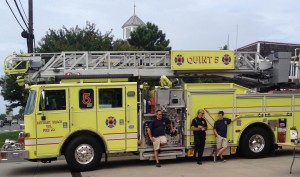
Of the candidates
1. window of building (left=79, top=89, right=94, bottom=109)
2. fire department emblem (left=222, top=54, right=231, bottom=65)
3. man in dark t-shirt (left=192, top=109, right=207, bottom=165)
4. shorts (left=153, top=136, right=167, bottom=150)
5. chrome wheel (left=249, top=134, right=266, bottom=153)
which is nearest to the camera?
window of building (left=79, top=89, right=94, bottom=109)

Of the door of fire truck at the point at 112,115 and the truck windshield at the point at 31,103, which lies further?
the door of fire truck at the point at 112,115

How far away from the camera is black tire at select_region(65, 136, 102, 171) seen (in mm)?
10258

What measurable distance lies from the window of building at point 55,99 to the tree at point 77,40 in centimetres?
1275

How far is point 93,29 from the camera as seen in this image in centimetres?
2711

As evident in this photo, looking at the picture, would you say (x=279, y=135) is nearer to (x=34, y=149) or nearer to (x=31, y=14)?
(x=34, y=149)

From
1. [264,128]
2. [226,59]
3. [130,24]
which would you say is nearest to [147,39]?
[130,24]

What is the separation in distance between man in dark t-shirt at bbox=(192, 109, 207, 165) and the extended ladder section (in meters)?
1.66

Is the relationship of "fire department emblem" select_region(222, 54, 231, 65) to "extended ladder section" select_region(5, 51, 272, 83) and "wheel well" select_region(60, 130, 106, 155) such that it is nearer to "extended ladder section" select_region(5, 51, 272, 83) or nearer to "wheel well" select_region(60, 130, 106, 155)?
"extended ladder section" select_region(5, 51, 272, 83)

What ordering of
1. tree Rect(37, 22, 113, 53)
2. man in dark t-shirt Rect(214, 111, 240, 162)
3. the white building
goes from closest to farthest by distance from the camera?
man in dark t-shirt Rect(214, 111, 240, 162)
tree Rect(37, 22, 113, 53)
the white building

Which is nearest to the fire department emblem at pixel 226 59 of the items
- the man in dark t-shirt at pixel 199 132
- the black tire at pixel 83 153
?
the man in dark t-shirt at pixel 199 132

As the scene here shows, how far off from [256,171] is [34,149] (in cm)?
552

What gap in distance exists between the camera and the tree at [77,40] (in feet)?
79.5

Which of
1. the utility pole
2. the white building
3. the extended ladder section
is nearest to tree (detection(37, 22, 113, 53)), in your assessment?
the utility pole

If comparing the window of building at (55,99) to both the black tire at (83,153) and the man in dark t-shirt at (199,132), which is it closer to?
the black tire at (83,153)
